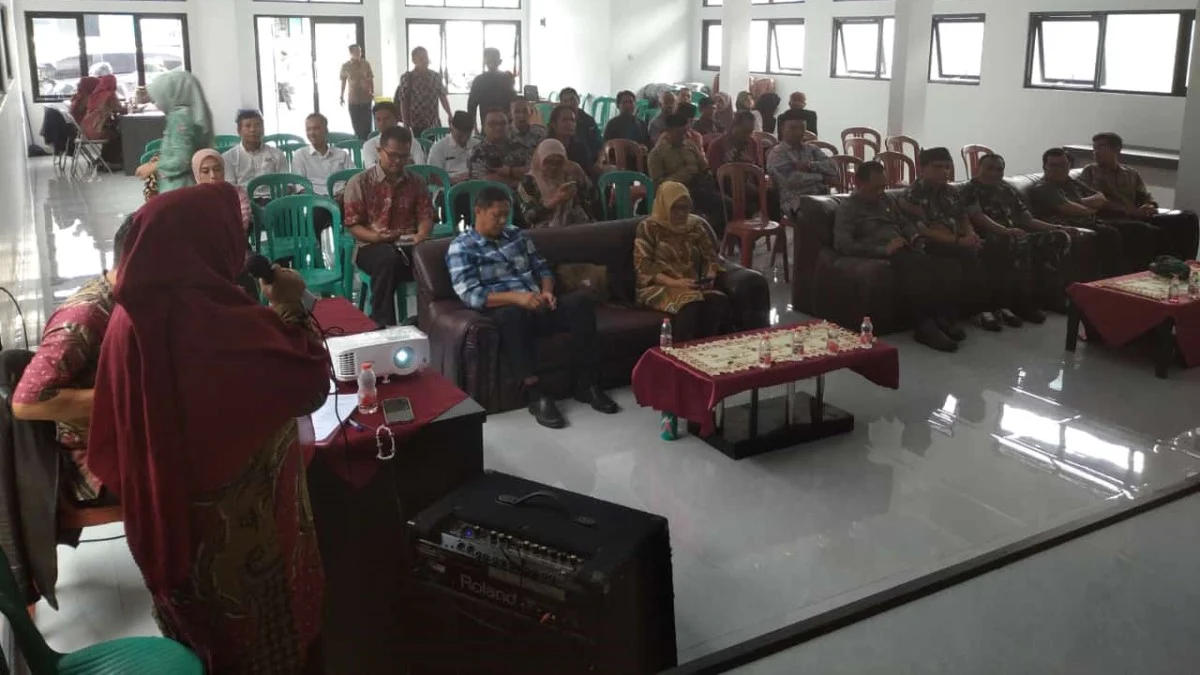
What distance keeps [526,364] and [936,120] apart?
320 inches

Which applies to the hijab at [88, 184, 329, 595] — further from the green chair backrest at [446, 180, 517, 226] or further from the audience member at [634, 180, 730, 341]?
the green chair backrest at [446, 180, 517, 226]

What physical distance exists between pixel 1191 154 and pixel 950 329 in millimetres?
2899

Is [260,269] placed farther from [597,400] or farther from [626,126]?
[626,126]

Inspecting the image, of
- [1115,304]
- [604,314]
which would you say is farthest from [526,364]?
[1115,304]

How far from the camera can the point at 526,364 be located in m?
4.27

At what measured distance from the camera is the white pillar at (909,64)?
29.9 feet

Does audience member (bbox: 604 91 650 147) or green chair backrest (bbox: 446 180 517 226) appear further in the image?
audience member (bbox: 604 91 650 147)

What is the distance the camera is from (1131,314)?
4.86 m

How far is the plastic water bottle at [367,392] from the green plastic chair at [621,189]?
12.7 ft

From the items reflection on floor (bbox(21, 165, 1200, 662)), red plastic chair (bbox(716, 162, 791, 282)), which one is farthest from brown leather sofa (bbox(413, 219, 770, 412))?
red plastic chair (bbox(716, 162, 791, 282))

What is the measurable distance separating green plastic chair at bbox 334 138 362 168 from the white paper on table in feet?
17.6

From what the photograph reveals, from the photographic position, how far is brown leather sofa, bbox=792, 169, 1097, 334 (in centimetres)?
541

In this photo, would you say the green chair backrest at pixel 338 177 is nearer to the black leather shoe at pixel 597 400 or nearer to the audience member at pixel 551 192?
the audience member at pixel 551 192

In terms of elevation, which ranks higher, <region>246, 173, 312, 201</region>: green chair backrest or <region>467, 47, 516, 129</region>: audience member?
<region>467, 47, 516, 129</region>: audience member
